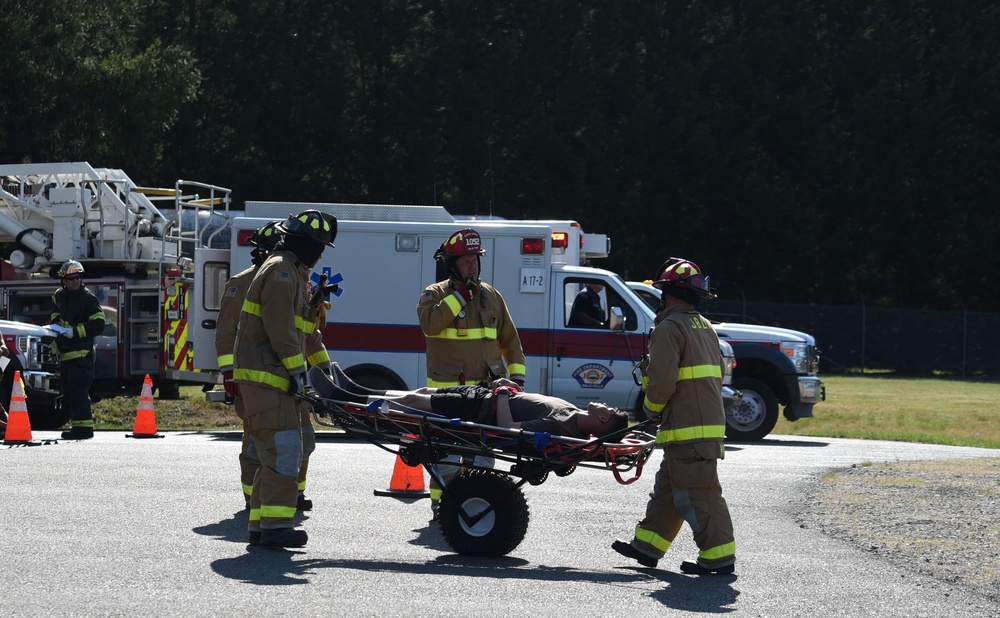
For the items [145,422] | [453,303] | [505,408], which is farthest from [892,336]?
[505,408]

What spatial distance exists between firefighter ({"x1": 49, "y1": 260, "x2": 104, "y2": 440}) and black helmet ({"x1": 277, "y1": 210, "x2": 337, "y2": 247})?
25.2ft

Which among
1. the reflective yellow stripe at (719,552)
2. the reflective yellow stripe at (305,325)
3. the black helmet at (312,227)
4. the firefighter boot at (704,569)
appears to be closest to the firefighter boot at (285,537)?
the reflective yellow stripe at (305,325)

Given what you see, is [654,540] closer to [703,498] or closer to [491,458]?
[703,498]

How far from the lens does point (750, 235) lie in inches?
1702

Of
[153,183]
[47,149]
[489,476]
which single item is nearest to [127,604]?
[489,476]

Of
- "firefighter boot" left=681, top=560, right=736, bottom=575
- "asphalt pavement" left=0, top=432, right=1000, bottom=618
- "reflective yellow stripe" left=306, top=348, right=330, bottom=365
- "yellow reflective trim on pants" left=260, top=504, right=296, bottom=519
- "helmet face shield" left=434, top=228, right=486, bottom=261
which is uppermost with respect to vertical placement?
"helmet face shield" left=434, top=228, right=486, bottom=261

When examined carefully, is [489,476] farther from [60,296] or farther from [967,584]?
[60,296]

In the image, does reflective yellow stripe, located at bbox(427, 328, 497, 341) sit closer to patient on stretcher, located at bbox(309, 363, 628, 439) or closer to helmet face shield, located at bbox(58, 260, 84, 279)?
patient on stretcher, located at bbox(309, 363, 628, 439)

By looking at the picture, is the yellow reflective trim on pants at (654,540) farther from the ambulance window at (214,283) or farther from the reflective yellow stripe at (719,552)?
the ambulance window at (214,283)

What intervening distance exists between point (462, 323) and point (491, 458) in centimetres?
157

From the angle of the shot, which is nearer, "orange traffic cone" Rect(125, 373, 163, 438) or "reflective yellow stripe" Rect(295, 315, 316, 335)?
"reflective yellow stripe" Rect(295, 315, 316, 335)

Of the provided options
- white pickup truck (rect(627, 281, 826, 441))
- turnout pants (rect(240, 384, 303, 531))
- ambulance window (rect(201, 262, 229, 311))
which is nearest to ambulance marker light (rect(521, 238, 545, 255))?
white pickup truck (rect(627, 281, 826, 441))

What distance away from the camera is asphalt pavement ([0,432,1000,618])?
6.76 m

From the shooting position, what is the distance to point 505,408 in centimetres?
831
